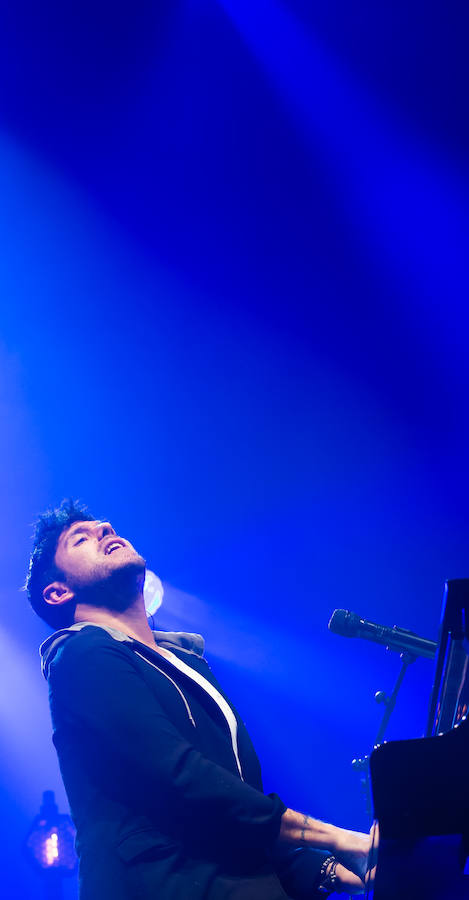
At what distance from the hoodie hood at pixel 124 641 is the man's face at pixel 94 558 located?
279 mm

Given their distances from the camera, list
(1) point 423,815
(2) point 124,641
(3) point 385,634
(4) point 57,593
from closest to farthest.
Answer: (1) point 423,815
(2) point 124,641
(4) point 57,593
(3) point 385,634

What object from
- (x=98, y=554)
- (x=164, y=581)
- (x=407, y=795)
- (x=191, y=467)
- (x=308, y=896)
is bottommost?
(x=308, y=896)

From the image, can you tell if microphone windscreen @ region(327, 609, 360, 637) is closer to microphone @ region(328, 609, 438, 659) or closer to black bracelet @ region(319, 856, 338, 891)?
microphone @ region(328, 609, 438, 659)

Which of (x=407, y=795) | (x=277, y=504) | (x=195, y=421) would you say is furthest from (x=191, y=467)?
(x=407, y=795)

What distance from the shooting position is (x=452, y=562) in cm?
606

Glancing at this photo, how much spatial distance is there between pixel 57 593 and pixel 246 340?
13.5ft

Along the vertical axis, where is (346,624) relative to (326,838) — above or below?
above

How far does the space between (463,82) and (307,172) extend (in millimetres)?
1578

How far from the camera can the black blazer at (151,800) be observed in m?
1.77

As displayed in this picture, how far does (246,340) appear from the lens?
6.55 m

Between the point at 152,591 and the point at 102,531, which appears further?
the point at 152,591

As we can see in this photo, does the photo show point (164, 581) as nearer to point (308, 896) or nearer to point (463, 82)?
point (308, 896)

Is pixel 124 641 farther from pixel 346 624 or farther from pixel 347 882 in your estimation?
pixel 346 624

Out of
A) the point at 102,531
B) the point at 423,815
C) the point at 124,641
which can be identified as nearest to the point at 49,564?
the point at 102,531
